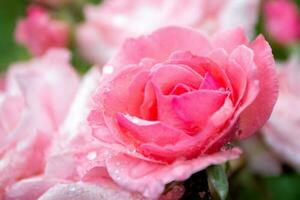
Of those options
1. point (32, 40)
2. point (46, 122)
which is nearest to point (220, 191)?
point (46, 122)

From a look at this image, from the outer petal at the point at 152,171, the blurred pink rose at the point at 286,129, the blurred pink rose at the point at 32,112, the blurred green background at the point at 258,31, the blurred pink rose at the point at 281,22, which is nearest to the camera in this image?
the outer petal at the point at 152,171

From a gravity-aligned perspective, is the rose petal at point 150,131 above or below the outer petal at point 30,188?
above

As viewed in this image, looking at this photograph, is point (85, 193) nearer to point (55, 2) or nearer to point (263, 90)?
point (263, 90)

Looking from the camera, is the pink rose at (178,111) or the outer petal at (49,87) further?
the outer petal at (49,87)

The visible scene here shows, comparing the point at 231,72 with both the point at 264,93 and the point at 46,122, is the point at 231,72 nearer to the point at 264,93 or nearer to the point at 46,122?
the point at 264,93

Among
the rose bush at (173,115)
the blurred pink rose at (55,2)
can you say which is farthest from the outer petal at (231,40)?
the blurred pink rose at (55,2)

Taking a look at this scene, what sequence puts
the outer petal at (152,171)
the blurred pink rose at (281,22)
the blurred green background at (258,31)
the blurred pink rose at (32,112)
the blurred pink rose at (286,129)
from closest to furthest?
the outer petal at (152,171)
the blurred pink rose at (32,112)
the blurred pink rose at (286,129)
the blurred green background at (258,31)
the blurred pink rose at (281,22)

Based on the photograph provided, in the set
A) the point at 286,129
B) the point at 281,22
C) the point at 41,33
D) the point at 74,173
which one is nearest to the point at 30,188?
the point at 74,173

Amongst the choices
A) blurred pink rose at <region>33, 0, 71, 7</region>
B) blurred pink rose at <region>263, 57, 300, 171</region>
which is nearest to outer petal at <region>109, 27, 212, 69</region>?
blurred pink rose at <region>263, 57, 300, 171</region>

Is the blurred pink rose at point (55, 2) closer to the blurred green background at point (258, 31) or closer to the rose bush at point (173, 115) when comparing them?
the blurred green background at point (258, 31)
